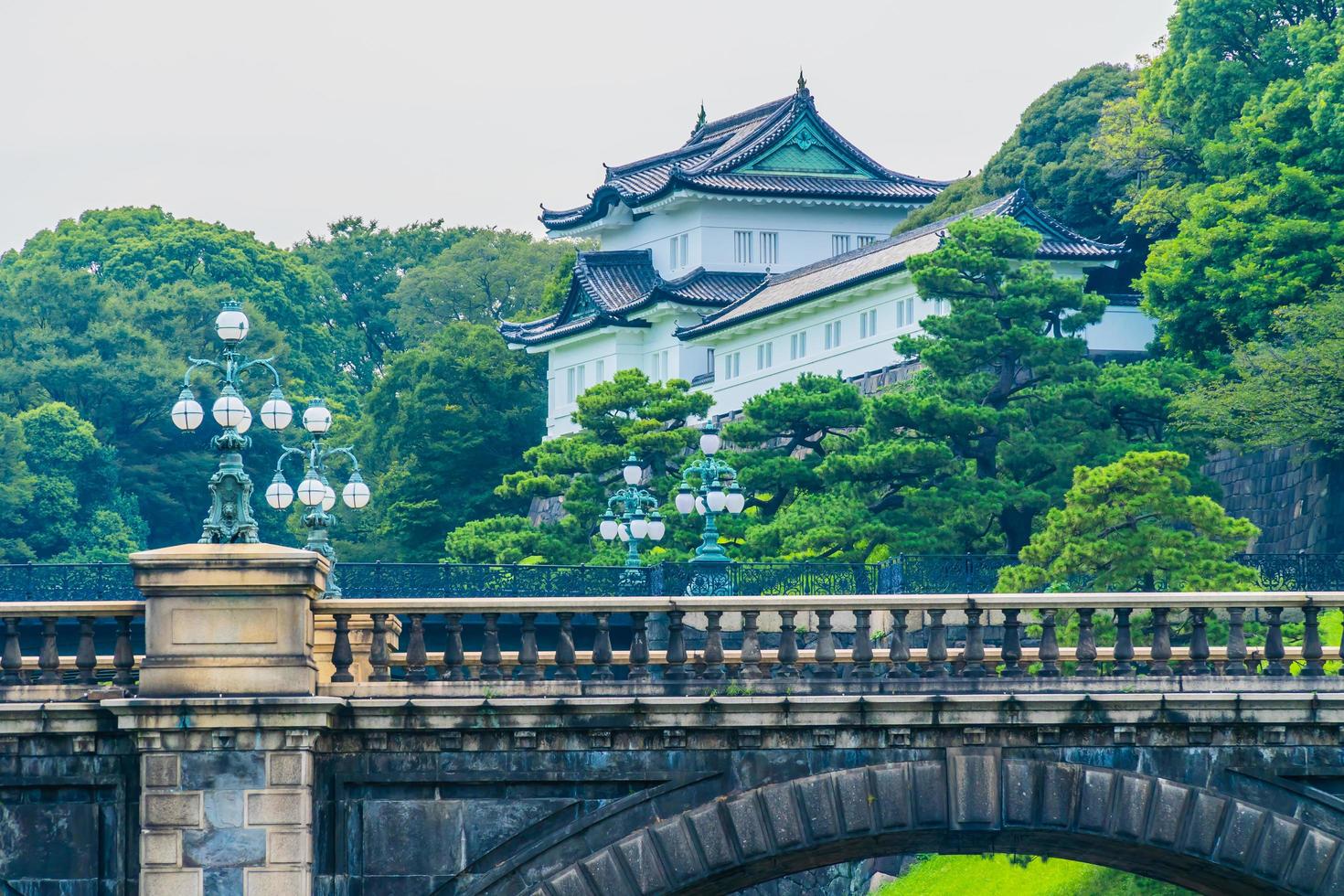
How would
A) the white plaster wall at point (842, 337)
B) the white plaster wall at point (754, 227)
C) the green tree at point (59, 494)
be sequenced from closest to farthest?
the white plaster wall at point (842, 337) → the green tree at point (59, 494) → the white plaster wall at point (754, 227)

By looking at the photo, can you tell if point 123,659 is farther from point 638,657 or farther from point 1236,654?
point 1236,654

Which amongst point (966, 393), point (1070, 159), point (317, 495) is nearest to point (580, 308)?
point (1070, 159)

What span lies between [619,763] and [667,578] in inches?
948

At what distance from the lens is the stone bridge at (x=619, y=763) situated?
2661 centimetres

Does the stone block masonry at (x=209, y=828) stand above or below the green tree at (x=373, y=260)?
below

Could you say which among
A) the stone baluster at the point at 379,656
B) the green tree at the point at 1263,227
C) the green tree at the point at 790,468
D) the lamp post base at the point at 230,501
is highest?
the green tree at the point at 1263,227

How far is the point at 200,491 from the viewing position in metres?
96.9

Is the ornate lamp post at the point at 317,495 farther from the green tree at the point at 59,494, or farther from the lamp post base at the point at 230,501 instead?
the green tree at the point at 59,494

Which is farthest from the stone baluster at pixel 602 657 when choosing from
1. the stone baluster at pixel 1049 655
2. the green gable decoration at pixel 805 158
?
the green gable decoration at pixel 805 158

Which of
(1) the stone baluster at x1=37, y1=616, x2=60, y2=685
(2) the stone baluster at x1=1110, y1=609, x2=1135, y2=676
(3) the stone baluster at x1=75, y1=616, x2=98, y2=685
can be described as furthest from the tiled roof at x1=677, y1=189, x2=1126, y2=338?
(1) the stone baluster at x1=37, y1=616, x2=60, y2=685

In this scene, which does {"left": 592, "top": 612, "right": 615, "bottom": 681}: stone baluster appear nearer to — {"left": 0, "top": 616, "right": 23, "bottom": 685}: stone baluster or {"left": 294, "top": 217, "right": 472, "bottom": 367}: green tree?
{"left": 0, "top": 616, "right": 23, "bottom": 685}: stone baluster

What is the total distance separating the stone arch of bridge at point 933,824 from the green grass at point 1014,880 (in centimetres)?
1917

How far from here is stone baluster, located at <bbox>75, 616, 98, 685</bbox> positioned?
1065 inches

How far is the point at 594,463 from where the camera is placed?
225 feet
